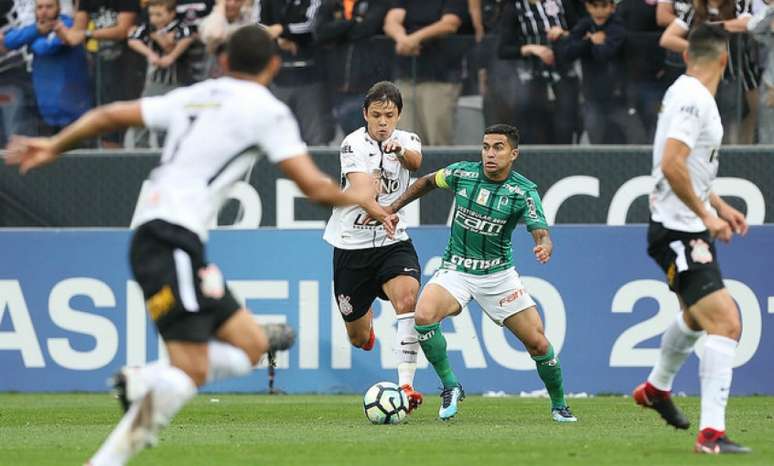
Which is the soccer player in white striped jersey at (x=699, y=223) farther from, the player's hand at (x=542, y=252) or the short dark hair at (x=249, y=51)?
the short dark hair at (x=249, y=51)

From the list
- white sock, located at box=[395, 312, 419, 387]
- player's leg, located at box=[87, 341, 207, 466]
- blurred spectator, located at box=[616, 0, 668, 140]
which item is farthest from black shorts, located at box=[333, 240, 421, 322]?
player's leg, located at box=[87, 341, 207, 466]

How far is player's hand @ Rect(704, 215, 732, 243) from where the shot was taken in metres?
8.14

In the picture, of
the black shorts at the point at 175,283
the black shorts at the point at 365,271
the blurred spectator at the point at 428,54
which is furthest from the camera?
the blurred spectator at the point at 428,54

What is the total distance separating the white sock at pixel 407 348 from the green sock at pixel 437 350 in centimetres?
22

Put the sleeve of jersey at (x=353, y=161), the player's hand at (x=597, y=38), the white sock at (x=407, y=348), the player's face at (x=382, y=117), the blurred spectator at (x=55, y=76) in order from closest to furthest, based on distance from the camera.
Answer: the white sock at (x=407, y=348) < the player's face at (x=382, y=117) < the sleeve of jersey at (x=353, y=161) < the player's hand at (x=597, y=38) < the blurred spectator at (x=55, y=76)

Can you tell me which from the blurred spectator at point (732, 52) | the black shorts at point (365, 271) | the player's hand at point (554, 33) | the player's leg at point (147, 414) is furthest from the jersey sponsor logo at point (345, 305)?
the player's leg at point (147, 414)

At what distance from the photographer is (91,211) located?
53.8ft

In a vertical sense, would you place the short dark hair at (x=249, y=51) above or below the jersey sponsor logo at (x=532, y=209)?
above

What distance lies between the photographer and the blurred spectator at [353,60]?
50.8 feet

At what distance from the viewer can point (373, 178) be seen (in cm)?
1183

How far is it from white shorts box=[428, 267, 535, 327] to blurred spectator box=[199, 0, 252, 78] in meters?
5.14

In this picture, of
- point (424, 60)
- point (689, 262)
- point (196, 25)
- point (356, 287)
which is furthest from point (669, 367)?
point (196, 25)

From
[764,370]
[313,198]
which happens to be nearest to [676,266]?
[313,198]

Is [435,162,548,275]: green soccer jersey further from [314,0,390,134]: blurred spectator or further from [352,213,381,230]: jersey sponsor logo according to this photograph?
[314,0,390,134]: blurred spectator
